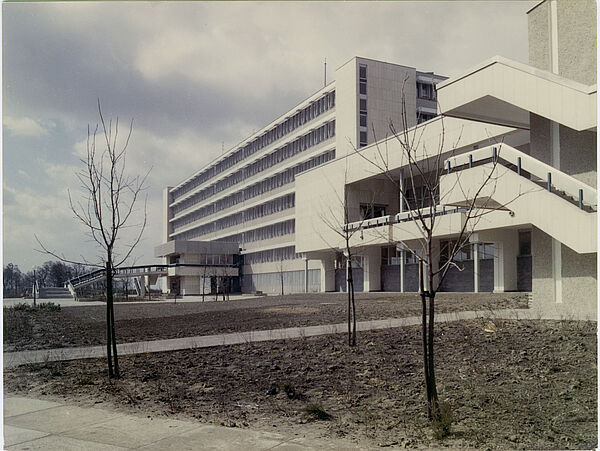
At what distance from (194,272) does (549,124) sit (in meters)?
61.1

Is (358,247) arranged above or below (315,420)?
above

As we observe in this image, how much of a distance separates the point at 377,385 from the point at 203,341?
6.50m

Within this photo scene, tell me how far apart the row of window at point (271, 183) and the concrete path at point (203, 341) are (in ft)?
124

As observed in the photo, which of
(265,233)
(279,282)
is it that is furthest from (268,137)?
(279,282)

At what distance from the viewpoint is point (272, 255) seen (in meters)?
64.2

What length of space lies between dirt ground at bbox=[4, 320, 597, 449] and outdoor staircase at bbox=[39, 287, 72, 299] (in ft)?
136

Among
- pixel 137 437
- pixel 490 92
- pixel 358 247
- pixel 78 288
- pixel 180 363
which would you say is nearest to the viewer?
pixel 137 437

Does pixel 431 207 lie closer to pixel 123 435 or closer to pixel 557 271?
pixel 123 435

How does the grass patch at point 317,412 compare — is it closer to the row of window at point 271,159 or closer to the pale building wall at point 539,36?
the pale building wall at point 539,36

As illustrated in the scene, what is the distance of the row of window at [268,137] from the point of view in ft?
177

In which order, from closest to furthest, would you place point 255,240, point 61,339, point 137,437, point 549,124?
point 137,437, point 549,124, point 61,339, point 255,240

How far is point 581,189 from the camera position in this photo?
13422 mm

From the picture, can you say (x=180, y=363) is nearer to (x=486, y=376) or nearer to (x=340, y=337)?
(x=340, y=337)

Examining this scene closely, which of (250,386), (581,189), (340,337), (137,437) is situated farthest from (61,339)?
(581,189)
